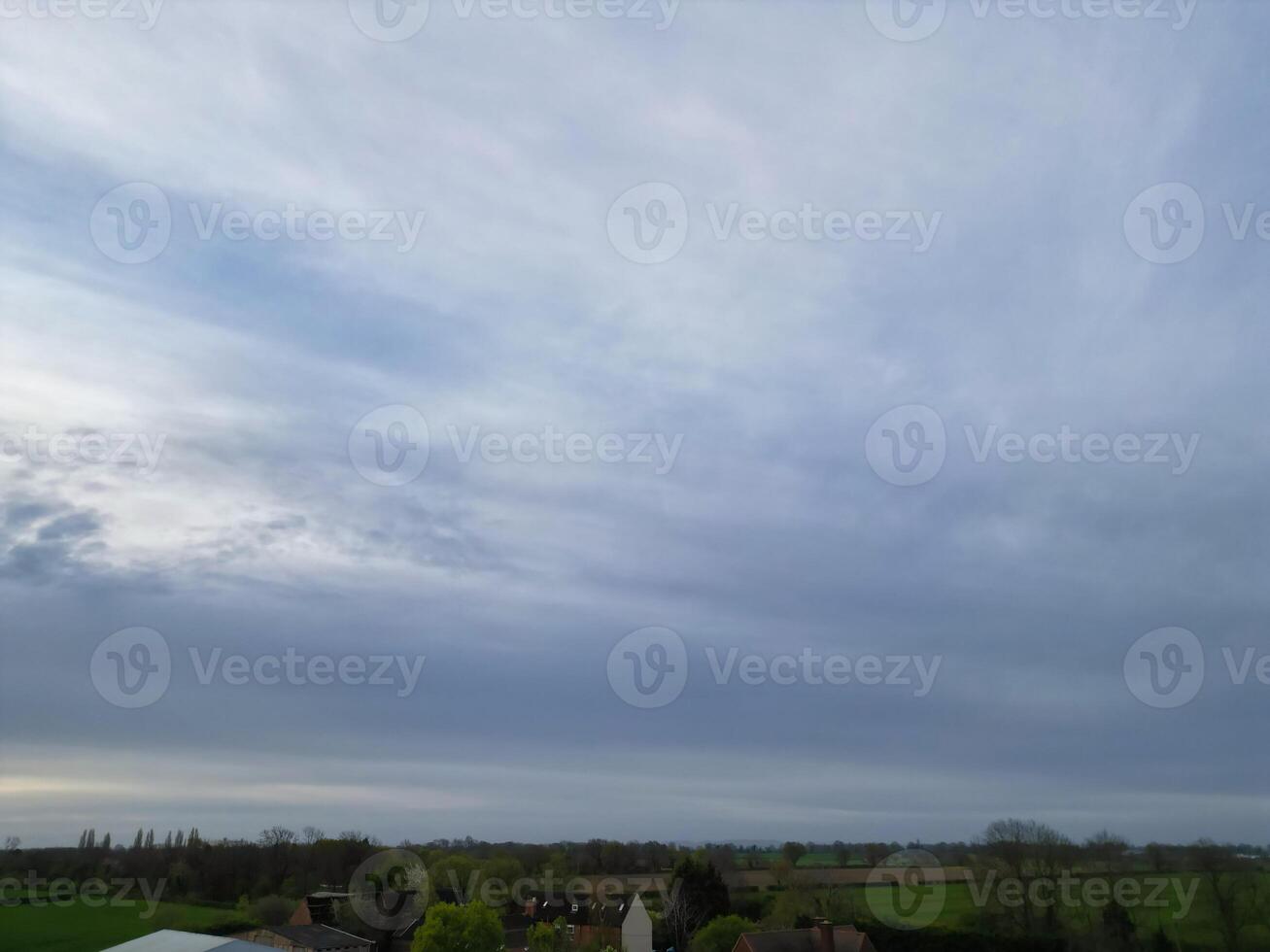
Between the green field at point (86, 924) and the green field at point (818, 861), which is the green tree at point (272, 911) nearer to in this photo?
the green field at point (86, 924)

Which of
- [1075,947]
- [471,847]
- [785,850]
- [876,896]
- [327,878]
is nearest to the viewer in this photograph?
[1075,947]

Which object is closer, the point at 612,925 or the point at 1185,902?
the point at 1185,902

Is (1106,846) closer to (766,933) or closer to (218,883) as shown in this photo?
(766,933)

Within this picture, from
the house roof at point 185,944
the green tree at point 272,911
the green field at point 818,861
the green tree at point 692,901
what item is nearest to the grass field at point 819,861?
the green field at point 818,861

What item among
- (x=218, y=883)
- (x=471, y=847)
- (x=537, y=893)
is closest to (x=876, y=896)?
(x=537, y=893)

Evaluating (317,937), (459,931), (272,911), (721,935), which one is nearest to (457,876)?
(272,911)

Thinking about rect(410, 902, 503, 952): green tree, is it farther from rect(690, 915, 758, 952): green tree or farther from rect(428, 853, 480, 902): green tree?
rect(428, 853, 480, 902): green tree
